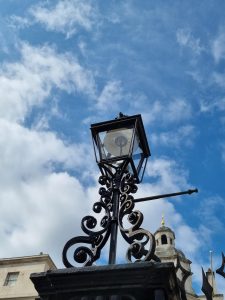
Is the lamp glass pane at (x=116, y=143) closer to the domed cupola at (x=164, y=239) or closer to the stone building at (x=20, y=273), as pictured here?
the stone building at (x=20, y=273)

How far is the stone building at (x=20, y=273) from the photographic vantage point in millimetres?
32531

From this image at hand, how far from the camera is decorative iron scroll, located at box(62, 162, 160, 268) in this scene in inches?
124

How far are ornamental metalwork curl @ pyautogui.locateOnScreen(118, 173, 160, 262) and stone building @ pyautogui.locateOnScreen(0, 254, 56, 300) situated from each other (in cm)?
3115

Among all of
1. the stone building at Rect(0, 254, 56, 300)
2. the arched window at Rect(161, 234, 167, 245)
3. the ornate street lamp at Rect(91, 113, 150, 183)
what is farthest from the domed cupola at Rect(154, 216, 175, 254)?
the ornate street lamp at Rect(91, 113, 150, 183)

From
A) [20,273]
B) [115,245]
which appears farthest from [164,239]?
[115,245]

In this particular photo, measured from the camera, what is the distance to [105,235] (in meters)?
3.52

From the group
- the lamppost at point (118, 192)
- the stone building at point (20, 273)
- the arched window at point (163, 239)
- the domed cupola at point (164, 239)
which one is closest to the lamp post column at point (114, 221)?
the lamppost at point (118, 192)

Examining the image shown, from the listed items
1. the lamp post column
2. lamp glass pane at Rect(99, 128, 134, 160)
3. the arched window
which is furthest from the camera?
the arched window

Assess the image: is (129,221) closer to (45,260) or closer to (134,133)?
(134,133)

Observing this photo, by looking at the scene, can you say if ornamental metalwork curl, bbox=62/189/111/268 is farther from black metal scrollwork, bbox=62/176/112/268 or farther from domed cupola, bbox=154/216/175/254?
domed cupola, bbox=154/216/175/254

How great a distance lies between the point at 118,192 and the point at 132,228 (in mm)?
577

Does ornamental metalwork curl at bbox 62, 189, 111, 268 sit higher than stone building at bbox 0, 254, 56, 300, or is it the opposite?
stone building at bbox 0, 254, 56, 300

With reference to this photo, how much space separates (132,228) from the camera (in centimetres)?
339

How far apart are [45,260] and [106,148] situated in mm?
32023
